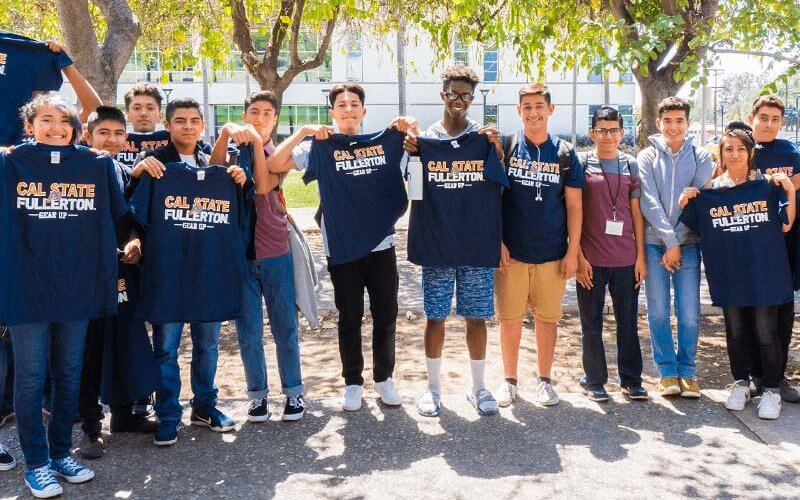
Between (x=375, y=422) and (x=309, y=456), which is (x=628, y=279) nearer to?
(x=375, y=422)

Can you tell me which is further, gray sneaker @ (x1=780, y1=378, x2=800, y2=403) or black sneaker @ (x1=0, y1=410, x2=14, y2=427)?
gray sneaker @ (x1=780, y1=378, x2=800, y2=403)

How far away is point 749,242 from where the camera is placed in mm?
4688

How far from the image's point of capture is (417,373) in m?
5.86

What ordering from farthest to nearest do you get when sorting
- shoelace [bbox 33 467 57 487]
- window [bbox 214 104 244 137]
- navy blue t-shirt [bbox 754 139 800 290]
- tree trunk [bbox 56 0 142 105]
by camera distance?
1. window [bbox 214 104 244 137]
2. tree trunk [bbox 56 0 142 105]
3. navy blue t-shirt [bbox 754 139 800 290]
4. shoelace [bbox 33 467 57 487]

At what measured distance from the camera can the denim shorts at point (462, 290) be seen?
4.67 meters

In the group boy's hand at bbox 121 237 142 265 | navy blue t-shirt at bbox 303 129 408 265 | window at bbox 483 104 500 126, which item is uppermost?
window at bbox 483 104 500 126

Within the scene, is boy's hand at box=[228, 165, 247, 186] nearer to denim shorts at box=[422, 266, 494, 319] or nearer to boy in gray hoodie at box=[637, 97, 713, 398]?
denim shorts at box=[422, 266, 494, 319]

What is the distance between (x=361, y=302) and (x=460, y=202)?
35.7 inches

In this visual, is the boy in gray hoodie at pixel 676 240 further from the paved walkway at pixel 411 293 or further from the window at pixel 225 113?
the window at pixel 225 113

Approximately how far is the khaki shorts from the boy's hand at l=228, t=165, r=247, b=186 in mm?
1765

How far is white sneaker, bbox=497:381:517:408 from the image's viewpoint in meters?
4.85

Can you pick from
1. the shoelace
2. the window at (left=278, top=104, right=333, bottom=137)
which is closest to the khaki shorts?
the shoelace

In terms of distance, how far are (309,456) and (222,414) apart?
706mm

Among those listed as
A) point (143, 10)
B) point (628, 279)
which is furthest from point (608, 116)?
point (143, 10)
